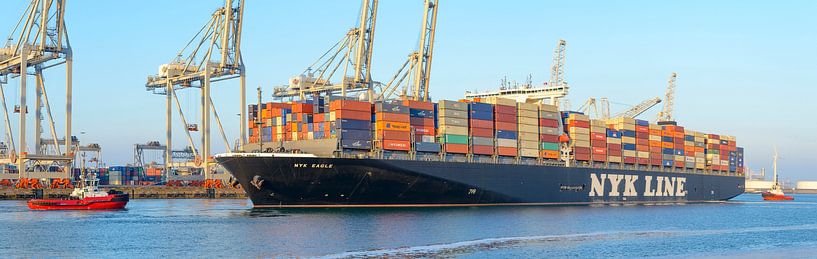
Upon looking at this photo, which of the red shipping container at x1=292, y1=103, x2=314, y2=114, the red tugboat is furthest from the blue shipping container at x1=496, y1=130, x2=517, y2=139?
the red tugboat

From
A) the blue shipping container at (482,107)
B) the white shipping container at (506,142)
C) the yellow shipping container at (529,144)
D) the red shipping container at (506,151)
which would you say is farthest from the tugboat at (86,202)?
the yellow shipping container at (529,144)

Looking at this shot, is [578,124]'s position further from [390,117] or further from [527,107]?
[390,117]

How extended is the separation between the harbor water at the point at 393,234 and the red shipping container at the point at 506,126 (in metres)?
7.72

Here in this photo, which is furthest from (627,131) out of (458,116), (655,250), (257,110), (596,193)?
(655,250)

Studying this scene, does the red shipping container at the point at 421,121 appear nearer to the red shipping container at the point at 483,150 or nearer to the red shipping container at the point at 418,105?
the red shipping container at the point at 418,105

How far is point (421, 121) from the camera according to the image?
2606 inches

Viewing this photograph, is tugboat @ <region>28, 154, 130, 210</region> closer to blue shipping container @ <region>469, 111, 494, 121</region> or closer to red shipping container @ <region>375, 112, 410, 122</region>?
red shipping container @ <region>375, 112, 410, 122</region>

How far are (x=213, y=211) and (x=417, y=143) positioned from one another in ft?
52.1

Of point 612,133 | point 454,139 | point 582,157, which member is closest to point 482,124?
point 454,139

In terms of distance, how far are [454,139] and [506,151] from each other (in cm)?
587

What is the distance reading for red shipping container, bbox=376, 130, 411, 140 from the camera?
2488 inches

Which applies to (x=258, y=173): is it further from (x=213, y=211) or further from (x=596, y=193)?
(x=596, y=193)

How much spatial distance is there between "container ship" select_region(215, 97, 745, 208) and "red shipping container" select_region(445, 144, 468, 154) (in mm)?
72

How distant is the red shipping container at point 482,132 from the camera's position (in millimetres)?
68938
